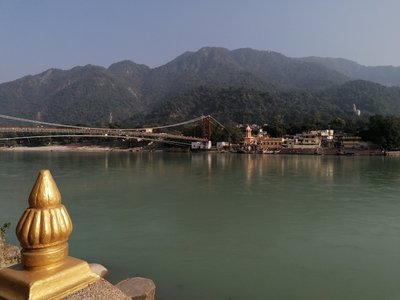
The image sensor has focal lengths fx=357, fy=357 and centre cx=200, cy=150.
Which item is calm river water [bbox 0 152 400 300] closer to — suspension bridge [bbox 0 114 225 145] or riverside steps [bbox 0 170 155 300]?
riverside steps [bbox 0 170 155 300]

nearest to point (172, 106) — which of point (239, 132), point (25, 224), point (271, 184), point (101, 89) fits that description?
point (239, 132)

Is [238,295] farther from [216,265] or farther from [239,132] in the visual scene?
[239,132]

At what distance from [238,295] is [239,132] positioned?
5271 centimetres

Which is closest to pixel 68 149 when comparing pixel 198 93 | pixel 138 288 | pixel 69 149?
pixel 69 149

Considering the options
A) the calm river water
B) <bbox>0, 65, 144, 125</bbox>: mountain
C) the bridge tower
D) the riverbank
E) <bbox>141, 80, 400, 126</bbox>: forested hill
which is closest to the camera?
the calm river water

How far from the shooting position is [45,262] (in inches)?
41.8

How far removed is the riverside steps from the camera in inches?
40.6

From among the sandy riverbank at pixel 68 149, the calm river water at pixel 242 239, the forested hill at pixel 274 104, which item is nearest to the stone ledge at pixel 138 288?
the calm river water at pixel 242 239

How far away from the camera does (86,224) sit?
9.21 m

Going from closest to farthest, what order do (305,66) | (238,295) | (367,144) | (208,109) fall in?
(238,295) < (367,144) < (208,109) < (305,66)

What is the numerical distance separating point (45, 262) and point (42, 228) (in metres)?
0.10

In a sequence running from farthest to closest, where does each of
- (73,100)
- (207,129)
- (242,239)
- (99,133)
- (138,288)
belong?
(73,100), (207,129), (99,133), (242,239), (138,288)

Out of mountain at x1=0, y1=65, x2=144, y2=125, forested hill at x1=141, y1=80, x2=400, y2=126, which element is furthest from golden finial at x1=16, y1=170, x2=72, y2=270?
mountain at x1=0, y1=65, x2=144, y2=125

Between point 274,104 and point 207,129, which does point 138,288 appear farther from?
point 274,104
